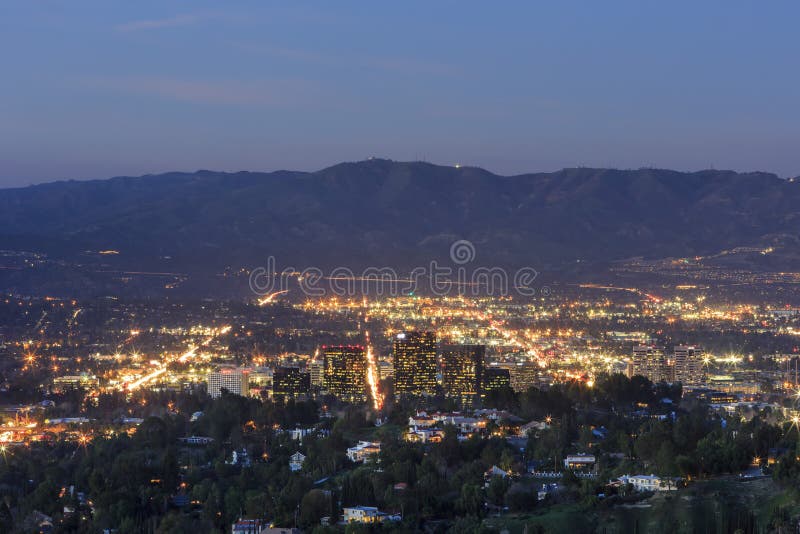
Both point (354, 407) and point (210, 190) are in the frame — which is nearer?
point (354, 407)

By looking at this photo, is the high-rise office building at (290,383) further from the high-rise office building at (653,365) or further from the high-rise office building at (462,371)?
the high-rise office building at (653,365)

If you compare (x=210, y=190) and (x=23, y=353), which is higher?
(x=210, y=190)

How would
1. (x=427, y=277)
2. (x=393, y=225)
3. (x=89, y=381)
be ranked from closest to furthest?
(x=89, y=381) → (x=427, y=277) → (x=393, y=225)

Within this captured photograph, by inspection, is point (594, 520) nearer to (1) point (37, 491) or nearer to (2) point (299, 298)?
(1) point (37, 491)

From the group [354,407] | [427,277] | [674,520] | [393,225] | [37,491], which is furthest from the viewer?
[393,225]

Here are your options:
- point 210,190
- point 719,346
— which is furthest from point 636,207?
point 719,346

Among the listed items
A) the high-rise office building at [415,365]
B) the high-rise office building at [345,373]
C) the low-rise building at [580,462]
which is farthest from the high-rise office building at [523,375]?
the low-rise building at [580,462]
